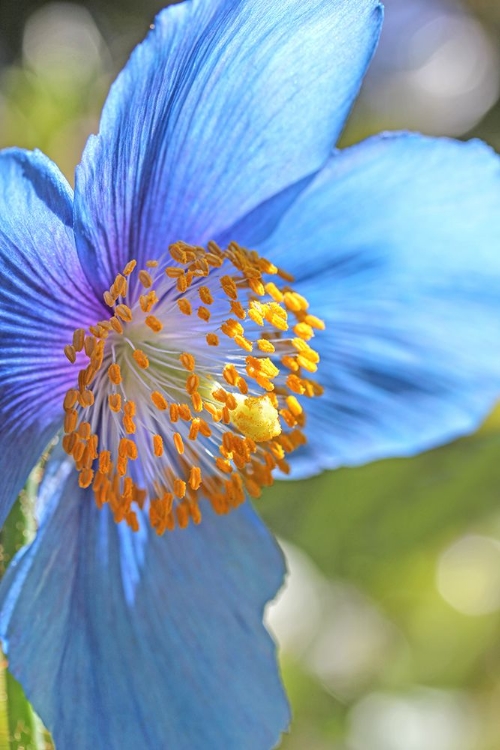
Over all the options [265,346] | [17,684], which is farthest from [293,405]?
[17,684]

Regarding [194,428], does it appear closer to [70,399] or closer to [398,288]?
[70,399]

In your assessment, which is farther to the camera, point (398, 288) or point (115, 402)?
point (398, 288)

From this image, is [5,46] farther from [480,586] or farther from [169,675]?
[169,675]

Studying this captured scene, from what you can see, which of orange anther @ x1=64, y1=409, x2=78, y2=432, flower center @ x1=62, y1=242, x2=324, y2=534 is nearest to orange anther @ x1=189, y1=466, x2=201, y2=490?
flower center @ x1=62, y1=242, x2=324, y2=534

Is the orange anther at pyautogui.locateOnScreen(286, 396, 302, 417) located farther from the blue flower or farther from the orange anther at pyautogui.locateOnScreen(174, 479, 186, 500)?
the orange anther at pyautogui.locateOnScreen(174, 479, 186, 500)

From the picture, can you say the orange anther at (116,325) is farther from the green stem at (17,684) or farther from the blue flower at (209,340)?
the green stem at (17,684)

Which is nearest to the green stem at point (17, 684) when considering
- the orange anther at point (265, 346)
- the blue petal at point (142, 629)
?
the blue petal at point (142, 629)
